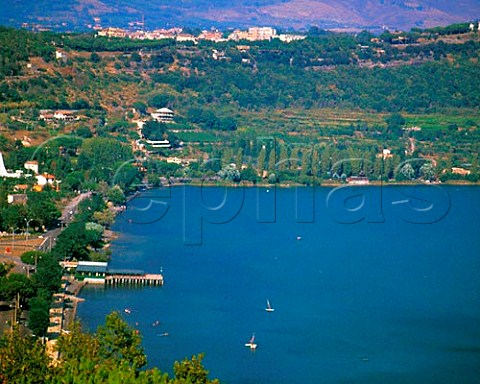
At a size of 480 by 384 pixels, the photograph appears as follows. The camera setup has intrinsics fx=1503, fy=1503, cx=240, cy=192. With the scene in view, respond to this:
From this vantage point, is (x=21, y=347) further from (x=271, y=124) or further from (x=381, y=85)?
(x=381, y=85)

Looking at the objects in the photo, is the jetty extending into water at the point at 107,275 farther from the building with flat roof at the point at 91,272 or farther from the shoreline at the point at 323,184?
the shoreline at the point at 323,184

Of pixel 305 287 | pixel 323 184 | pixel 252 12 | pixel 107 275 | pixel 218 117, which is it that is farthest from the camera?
pixel 252 12

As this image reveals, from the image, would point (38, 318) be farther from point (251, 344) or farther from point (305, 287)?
point (305, 287)

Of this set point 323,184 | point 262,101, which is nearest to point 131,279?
point 323,184

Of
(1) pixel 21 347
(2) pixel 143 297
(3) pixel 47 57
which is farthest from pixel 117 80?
(1) pixel 21 347

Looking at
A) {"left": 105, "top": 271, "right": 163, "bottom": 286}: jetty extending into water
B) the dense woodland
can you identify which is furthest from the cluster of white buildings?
{"left": 105, "top": 271, "right": 163, "bottom": 286}: jetty extending into water

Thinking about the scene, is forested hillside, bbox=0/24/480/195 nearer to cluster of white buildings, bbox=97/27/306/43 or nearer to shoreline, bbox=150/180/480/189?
shoreline, bbox=150/180/480/189

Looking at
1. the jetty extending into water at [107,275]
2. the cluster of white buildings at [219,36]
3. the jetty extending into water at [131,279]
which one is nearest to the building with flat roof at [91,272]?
the jetty extending into water at [107,275]
